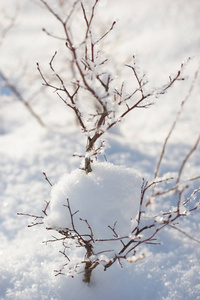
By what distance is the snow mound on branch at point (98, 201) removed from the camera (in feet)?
5.86

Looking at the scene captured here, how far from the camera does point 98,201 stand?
1.81 m

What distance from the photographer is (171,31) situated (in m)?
7.98

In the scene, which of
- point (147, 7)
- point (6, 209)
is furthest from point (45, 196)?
point (147, 7)

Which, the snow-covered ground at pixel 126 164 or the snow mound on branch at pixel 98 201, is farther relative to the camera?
the snow-covered ground at pixel 126 164

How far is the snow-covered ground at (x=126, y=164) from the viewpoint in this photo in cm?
215

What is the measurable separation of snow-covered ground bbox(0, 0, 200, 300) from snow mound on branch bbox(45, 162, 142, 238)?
24 cm

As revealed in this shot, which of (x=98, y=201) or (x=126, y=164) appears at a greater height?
(x=126, y=164)

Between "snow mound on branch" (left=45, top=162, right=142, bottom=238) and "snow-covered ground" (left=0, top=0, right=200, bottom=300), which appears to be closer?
"snow mound on branch" (left=45, top=162, right=142, bottom=238)

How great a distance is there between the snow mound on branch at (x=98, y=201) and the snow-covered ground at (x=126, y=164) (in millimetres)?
244

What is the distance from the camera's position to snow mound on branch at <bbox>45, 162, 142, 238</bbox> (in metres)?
1.79

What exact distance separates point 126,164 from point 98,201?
2196 mm

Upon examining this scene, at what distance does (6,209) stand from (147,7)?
887cm

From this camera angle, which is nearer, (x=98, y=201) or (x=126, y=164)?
(x=98, y=201)

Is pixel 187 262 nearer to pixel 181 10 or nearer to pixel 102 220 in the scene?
pixel 102 220
